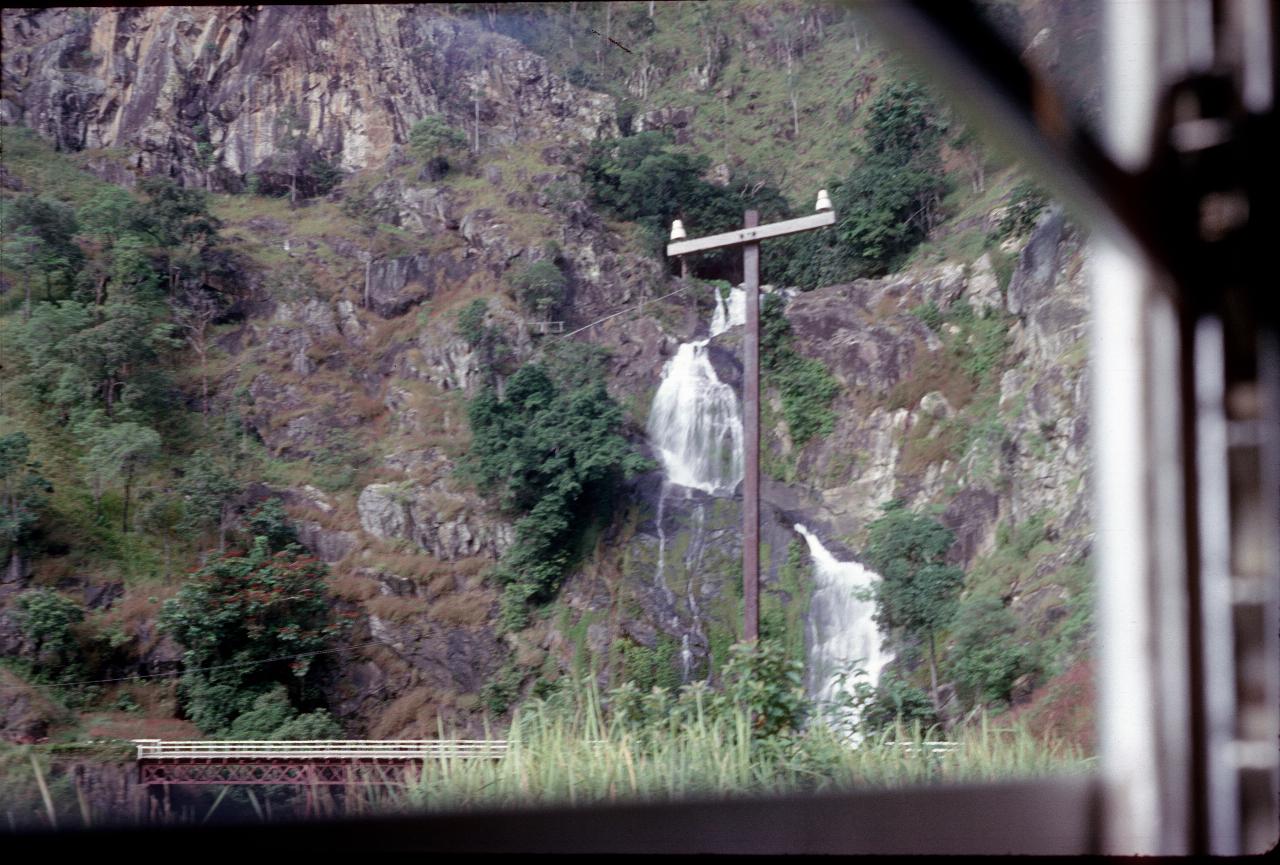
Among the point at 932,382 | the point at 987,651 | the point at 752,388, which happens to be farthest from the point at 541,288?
the point at 987,651

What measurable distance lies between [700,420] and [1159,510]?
21.9ft

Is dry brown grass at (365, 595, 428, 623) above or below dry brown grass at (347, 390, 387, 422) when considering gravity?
below

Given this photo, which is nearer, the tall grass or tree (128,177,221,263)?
the tall grass

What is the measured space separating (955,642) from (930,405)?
2.20m

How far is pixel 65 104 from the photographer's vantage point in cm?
766

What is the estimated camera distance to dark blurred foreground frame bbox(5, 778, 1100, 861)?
73 cm

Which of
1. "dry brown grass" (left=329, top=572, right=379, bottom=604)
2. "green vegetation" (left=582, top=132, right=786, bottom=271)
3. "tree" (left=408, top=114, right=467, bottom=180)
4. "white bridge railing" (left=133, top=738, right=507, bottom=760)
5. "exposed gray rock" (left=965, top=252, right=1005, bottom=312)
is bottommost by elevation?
"white bridge railing" (left=133, top=738, right=507, bottom=760)

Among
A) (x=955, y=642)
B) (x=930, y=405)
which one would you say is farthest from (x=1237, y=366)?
(x=930, y=405)

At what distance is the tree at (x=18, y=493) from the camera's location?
6.05 metres

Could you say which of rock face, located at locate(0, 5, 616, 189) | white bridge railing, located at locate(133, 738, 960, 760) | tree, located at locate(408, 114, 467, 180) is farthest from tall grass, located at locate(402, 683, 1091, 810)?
rock face, located at locate(0, 5, 616, 189)

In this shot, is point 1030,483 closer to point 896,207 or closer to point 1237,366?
point 896,207

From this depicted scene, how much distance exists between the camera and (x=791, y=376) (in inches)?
302

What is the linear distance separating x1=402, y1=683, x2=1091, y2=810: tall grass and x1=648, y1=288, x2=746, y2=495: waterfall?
12.2 ft

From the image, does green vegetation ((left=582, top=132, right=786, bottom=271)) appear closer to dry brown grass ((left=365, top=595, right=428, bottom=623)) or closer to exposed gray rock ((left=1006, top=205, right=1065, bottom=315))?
exposed gray rock ((left=1006, top=205, right=1065, bottom=315))
